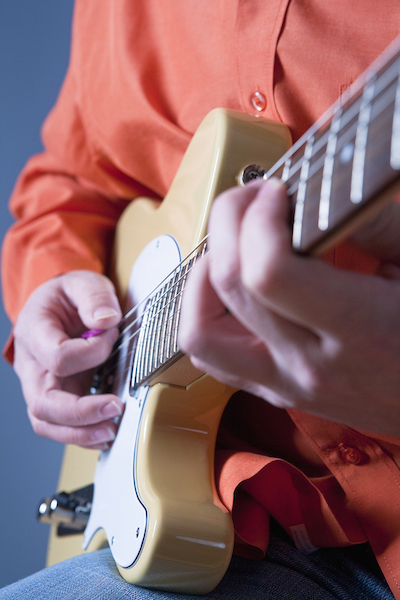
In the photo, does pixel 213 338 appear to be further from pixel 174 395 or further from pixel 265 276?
pixel 174 395

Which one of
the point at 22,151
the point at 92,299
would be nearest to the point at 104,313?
the point at 92,299

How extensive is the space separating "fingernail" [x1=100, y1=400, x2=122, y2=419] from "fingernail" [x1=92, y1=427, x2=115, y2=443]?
21 millimetres

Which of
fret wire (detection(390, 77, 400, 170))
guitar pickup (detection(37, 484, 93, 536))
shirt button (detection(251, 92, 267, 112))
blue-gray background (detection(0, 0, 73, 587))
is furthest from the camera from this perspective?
blue-gray background (detection(0, 0, 73, 587))

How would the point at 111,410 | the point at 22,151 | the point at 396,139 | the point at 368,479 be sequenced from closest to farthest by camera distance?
the point at 396,139 → the point at 368,479 → the point at 111,410 → the point at 22,151

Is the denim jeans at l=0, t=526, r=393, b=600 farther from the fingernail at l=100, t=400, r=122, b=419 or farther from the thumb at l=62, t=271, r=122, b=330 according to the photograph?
the thumb at l=62, t=271, r=122, b=330

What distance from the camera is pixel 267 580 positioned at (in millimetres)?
510

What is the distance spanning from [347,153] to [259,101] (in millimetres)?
374

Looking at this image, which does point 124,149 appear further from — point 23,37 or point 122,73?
point 23,37

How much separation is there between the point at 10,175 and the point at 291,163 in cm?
121

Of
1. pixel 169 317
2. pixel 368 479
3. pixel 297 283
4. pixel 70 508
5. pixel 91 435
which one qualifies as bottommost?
pixel 70 508

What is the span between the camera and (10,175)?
1369 mm

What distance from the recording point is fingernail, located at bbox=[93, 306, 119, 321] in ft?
2.24

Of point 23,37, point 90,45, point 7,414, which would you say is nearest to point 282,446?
point 90,45

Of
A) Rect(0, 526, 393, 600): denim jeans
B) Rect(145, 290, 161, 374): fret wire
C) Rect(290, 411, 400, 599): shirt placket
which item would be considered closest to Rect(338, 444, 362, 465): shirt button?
Rect(290, 411, 400, 599): shirt placket
